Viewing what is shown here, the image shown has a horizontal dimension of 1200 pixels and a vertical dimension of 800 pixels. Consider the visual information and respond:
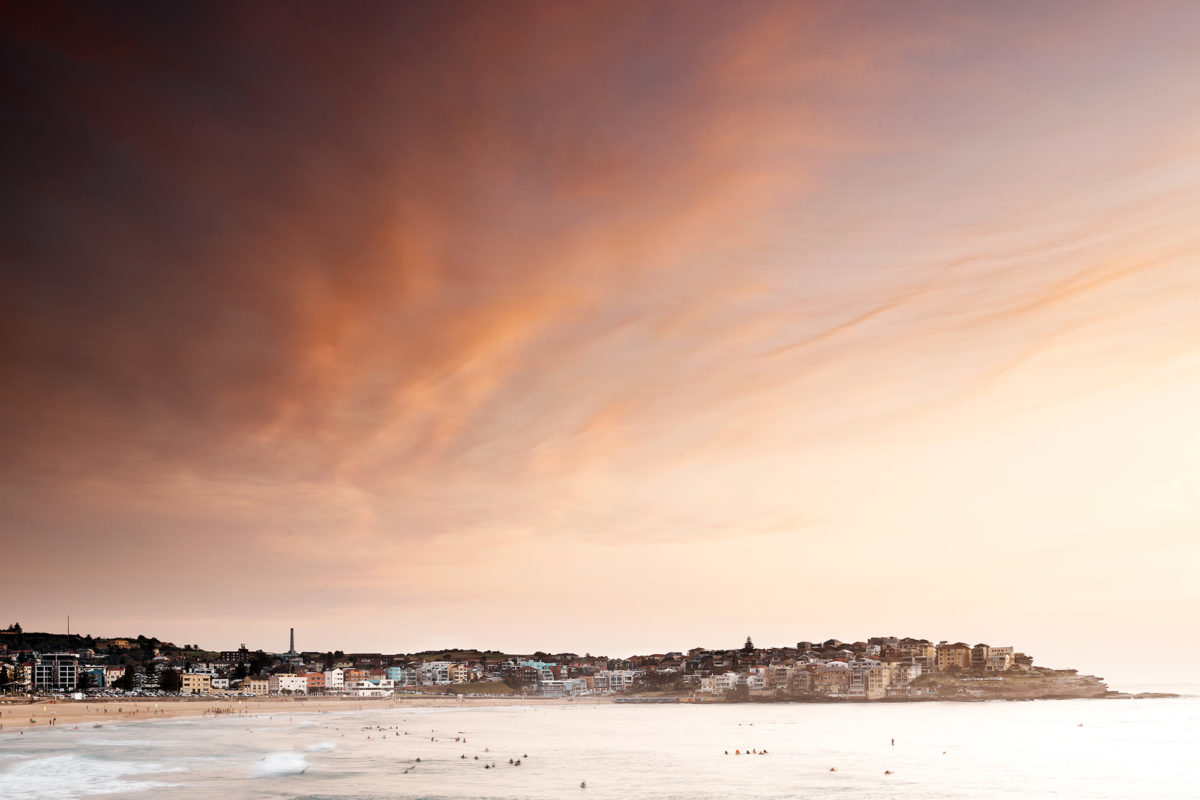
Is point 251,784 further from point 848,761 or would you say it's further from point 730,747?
point 730,747

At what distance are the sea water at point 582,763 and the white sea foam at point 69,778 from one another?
0.11 meters

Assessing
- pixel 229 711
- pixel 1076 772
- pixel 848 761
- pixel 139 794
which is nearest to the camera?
pixel 139 794

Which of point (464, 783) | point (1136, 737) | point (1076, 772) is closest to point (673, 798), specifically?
point (464, 783)

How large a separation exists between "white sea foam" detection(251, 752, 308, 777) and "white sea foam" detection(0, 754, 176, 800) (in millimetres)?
5444

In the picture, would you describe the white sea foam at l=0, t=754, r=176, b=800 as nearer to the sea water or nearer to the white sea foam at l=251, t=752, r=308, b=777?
the sea water

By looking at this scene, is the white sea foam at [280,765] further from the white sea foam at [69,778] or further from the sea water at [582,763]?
the white sea foam at [69,778]

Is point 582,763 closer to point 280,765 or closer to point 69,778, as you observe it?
point 280,765

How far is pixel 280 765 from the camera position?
56656 mm

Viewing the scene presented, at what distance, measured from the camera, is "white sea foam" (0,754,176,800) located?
42.1 meters

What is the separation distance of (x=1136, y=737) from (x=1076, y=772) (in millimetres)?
47325

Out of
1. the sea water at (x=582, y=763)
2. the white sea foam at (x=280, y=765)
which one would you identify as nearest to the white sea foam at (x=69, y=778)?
the sea water at (x=582, y=763)

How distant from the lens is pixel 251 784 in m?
46.0

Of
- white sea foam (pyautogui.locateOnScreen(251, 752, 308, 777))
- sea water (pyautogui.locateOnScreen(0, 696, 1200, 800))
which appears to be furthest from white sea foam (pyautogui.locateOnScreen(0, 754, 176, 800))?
white sea foam (pyautogui.locateOnScreen(251, 752, 308, 777))

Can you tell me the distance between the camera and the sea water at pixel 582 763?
46.7 meters
